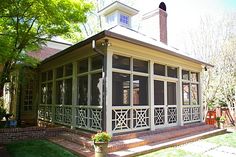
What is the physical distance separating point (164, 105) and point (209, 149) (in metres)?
2.54

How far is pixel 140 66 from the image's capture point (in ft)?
26.4

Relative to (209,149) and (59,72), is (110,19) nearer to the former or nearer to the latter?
(59,72)

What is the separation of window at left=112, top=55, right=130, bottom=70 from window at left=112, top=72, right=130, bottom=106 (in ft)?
1.00

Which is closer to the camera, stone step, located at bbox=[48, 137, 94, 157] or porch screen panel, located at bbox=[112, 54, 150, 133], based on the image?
stone step, located at bbox=[48, 137, 94, 157]

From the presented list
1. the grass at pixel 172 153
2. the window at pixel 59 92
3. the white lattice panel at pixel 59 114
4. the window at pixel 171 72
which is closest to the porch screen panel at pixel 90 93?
the white lattice panel at pixel 59 114

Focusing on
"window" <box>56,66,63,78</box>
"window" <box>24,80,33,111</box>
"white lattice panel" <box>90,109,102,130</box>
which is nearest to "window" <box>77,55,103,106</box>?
"white lattice panel" <box>90,109,102,130</box>

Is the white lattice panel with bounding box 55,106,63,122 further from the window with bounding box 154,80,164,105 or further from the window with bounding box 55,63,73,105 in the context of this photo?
the window with bounding box 154,80,164,105

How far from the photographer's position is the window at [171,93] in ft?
31.3

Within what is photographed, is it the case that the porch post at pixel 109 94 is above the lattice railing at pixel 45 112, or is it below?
above

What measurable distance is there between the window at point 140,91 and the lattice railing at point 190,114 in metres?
2.81

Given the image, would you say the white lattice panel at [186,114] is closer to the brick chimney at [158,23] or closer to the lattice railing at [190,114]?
the lattice railing at [190,114]

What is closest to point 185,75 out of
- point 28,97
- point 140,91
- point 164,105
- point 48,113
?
point 164,105

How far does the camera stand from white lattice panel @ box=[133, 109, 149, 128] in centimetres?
765

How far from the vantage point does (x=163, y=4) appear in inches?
525
